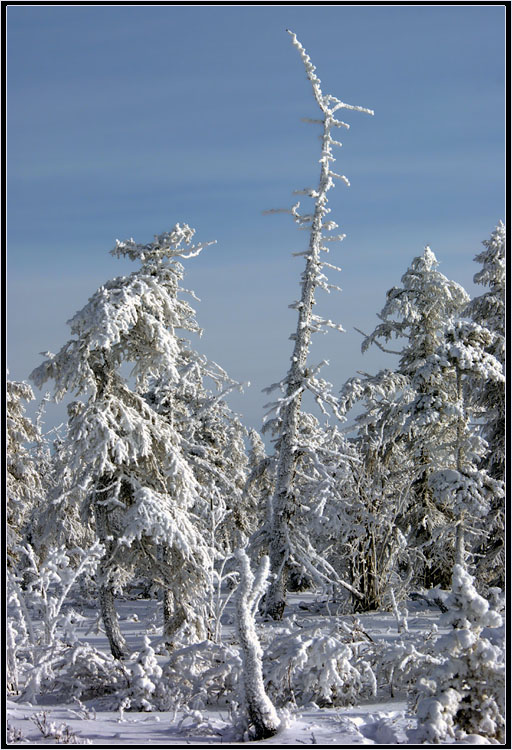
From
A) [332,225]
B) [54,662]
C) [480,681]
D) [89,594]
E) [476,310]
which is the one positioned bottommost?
[89,594]

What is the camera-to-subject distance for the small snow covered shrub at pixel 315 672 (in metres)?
9.69

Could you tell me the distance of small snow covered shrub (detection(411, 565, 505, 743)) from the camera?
23.4 ft

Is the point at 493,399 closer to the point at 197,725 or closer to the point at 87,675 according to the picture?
the point at 87,675

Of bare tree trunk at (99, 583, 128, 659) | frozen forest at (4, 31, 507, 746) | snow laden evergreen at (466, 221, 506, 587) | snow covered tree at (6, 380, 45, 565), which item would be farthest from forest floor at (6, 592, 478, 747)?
snow covered tree at (6, 380, 45, 565)

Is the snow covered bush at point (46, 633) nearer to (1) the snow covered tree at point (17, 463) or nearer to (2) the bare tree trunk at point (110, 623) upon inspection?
(2) the bare tree trunk at point (110, 623)

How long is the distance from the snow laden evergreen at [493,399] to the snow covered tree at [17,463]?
14596 mm

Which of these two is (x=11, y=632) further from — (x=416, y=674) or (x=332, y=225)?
(x=332, y=225)

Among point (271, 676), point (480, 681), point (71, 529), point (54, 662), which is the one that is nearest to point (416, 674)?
point (271, 676)

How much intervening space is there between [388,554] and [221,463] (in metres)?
7.69

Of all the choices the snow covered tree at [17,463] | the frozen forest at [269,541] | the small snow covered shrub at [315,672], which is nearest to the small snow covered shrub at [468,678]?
the frozen forest at [269,541]

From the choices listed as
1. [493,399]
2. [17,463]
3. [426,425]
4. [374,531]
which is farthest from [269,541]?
[17,463]

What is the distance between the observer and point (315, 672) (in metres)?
10.1

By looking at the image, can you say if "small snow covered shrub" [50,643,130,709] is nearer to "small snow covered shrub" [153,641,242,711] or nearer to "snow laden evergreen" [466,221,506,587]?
"small snow covered shrub" [153,641,242,711]

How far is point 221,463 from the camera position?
2439cm
